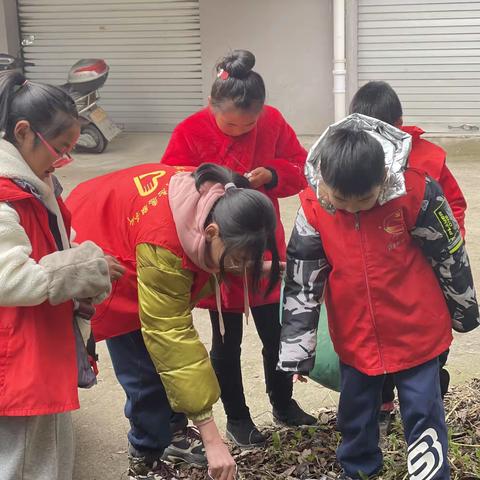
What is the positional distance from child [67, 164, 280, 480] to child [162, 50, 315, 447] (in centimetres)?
46

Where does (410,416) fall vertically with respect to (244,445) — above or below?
above

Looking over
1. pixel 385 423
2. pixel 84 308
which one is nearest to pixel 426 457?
pixel 385 423

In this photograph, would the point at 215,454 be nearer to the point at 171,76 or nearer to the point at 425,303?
the point at 425,303

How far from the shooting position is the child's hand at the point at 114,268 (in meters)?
2.45

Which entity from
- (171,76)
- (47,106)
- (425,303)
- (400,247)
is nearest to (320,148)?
(400,247)

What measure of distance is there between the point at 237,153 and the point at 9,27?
25.5 ft

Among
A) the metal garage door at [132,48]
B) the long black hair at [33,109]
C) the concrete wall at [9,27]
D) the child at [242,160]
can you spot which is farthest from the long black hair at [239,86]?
the concrete wall at [9,27]

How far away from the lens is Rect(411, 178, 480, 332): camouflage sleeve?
255 cm

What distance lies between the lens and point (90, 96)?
29.5ft

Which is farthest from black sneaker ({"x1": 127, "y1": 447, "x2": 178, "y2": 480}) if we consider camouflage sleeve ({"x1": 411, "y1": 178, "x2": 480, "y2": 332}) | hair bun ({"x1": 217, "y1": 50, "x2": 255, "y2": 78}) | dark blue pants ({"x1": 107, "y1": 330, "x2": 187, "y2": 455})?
hair bun ({"x1": 217, "y1": 50, "x2": 255, "y2": 78})

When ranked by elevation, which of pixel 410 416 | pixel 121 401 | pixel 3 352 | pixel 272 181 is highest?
pixel 272 181

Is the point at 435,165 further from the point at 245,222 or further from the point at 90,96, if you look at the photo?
the point at 90,96

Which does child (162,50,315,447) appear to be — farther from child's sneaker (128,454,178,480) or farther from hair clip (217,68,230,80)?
child's sneaker (128,454,178,480)

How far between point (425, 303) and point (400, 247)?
0.21 metres
